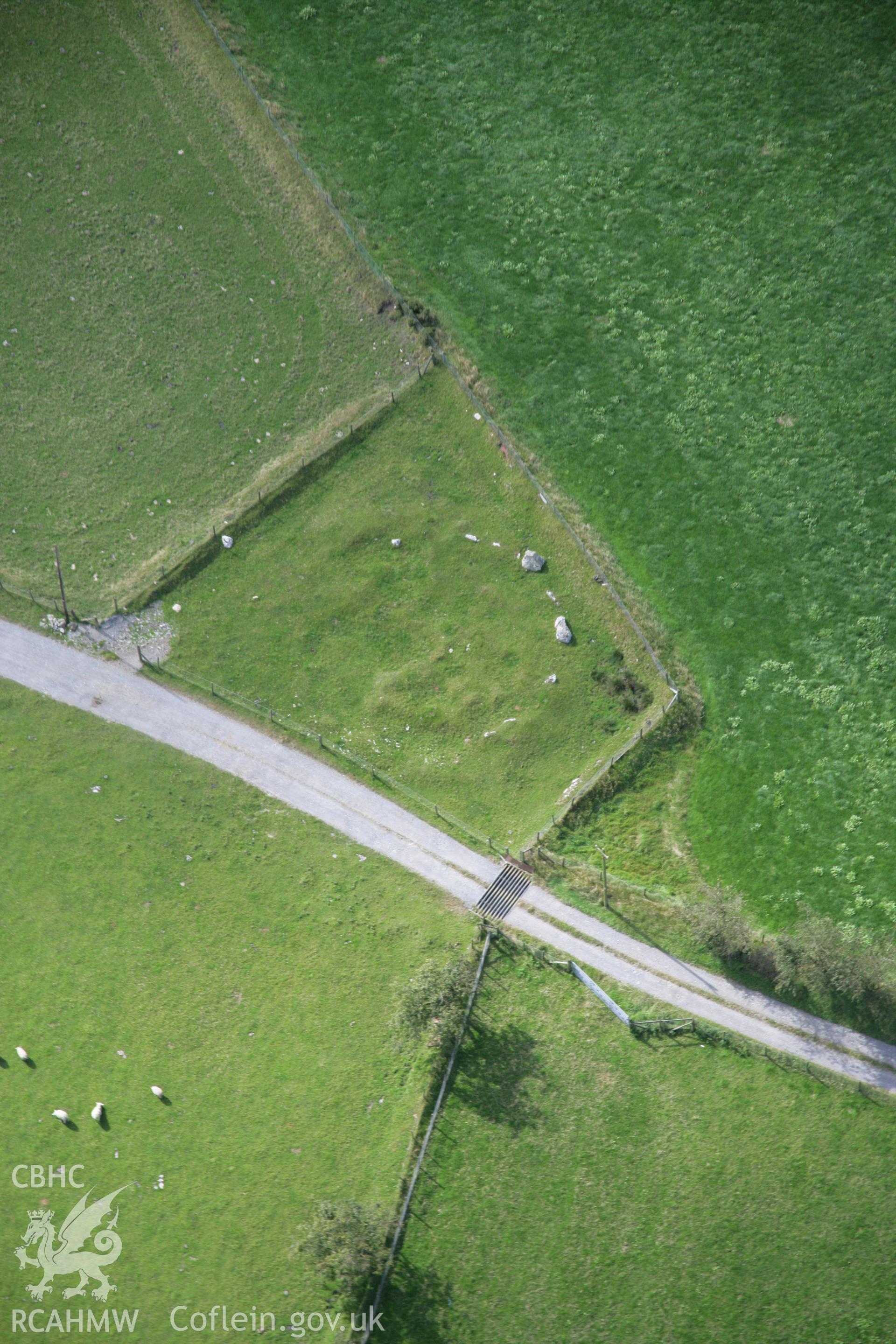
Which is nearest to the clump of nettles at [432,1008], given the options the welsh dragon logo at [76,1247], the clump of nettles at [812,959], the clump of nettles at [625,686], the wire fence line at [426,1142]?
the wire fence line at [426,1142]

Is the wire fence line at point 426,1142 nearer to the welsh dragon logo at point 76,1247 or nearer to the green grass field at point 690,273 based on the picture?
the welsh dragon logo at point 76,1247

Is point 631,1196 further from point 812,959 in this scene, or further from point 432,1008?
point 812,959

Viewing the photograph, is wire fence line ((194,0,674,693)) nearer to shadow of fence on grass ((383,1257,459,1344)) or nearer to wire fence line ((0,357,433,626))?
wire fence line ((0,357,433,626))

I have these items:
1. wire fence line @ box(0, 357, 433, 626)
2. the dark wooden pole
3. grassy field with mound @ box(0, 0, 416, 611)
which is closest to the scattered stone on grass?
wire fence line @ box(0, 357, 433, 626)

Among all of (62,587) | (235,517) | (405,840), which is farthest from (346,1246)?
(235,517)

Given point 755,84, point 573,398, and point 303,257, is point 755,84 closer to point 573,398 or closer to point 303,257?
point 573,398

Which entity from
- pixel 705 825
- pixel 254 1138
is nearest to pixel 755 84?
pixel 705 825
